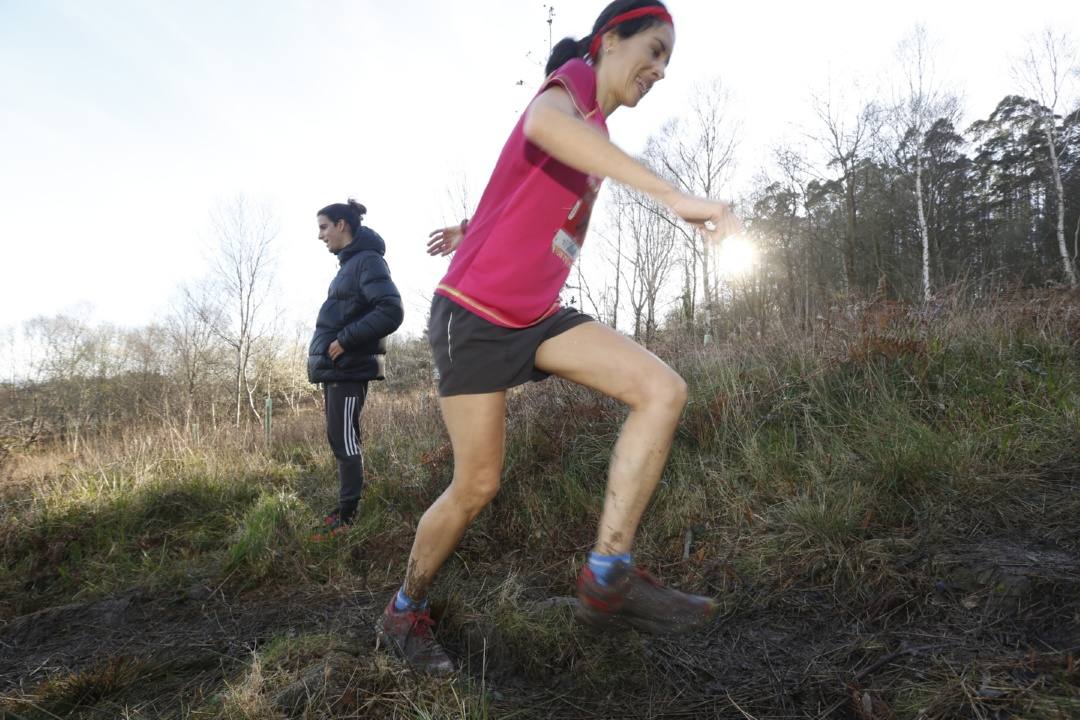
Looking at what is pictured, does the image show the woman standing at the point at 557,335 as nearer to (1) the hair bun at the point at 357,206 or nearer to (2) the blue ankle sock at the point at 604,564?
(2) the blue ankle sock at the point at 604,564

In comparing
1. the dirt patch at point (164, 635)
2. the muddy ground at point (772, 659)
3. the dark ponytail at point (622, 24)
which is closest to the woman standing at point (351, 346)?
the dirt patch at point (164, 635)

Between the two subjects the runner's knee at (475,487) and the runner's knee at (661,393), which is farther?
the runner's knee at (475,487)

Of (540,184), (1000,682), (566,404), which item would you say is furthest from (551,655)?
(566,404)

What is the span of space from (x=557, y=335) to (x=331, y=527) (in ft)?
8.28

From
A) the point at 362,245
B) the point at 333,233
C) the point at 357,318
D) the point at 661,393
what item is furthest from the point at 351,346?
the point at 661,393

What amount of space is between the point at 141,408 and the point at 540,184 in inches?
366

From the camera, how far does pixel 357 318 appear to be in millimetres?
3691

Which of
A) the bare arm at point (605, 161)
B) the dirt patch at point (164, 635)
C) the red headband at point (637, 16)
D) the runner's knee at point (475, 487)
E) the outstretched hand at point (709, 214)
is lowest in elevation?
the dirt patch at point (164, 635)

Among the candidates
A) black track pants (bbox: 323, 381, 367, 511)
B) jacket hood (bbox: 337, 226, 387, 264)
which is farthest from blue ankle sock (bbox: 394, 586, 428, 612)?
jacket hood (bbox: 337, 226, 387, 264)

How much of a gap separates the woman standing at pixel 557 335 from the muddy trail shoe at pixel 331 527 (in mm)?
1693

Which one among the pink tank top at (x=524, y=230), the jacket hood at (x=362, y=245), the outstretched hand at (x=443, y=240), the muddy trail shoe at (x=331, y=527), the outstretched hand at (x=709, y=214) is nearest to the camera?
the outstretched hand at (x=709, y=214)

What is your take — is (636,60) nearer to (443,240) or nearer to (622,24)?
(622,24)

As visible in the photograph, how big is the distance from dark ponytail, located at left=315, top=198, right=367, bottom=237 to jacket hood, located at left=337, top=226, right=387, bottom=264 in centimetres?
12

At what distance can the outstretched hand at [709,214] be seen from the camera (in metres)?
1.35
